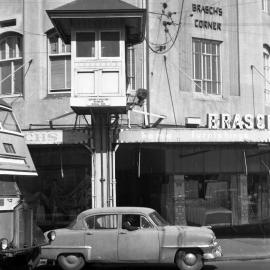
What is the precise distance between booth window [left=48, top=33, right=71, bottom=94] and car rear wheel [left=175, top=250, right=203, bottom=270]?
28.2 feet

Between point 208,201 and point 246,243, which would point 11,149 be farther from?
point 208,201

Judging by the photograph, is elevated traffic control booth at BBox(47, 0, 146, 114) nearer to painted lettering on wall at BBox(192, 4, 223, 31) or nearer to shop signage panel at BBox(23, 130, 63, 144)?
shop signage panel at BBox(23, 130, 63, 144)

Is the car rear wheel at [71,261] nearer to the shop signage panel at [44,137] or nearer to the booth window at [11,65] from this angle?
the shop signage panel at [44,137]

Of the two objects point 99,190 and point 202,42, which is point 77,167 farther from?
point 202,42

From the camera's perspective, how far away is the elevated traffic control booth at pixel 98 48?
1602 centimetres

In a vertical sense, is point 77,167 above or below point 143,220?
above

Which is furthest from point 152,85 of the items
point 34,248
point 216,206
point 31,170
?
point 34,248

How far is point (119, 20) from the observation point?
1645 cm

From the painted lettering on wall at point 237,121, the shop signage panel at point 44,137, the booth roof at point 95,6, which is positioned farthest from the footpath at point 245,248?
the booth roof at point 95,6

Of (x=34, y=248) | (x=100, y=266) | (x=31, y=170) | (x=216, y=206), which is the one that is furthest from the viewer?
(x=216, y=206)

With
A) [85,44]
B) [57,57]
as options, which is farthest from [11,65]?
[85,44]

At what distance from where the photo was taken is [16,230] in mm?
10703

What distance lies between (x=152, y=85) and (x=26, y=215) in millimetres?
9097

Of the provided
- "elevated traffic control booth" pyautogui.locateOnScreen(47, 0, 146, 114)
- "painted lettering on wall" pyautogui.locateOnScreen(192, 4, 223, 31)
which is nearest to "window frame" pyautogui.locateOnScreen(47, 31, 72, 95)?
"elevated traffic control booth" pyautogui.locateOnScreen(47, 0, 146, 114)
